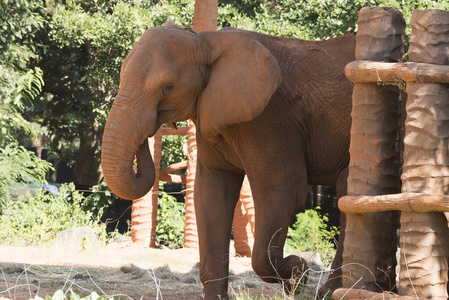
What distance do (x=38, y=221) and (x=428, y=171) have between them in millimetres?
9850

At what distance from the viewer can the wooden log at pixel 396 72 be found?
4.29 metres

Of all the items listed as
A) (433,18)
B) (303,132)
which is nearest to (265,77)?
(303,132)

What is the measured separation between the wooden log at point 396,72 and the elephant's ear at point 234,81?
1015mm

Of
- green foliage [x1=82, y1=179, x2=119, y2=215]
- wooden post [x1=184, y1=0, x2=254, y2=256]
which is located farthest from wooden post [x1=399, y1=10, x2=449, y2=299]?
green foliage [x1=82, y1=179, x2=119, y2=215]

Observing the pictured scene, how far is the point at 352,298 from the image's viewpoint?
4582mm

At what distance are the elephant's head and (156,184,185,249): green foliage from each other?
7.13 m

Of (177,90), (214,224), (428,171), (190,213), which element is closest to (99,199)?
(190,213)

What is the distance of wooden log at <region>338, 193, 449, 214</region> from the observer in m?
4.15

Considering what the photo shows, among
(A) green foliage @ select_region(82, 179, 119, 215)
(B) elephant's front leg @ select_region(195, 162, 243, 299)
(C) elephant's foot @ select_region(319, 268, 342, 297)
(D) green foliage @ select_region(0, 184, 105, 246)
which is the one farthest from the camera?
(A) green foliage @ select_region(82, 179, 119, 215)

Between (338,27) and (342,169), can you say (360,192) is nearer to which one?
(342,169)

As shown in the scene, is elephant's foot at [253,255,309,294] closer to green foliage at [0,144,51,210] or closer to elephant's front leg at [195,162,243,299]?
elephant's front leg at [195,162,243,299]

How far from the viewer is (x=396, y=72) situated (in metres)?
4.45

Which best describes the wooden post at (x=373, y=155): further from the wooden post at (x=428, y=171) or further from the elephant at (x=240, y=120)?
the elephant at (x=240, y=120)

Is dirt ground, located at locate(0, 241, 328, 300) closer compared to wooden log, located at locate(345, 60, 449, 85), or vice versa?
wooden log, located at locate(345, 60, 449, 85)
